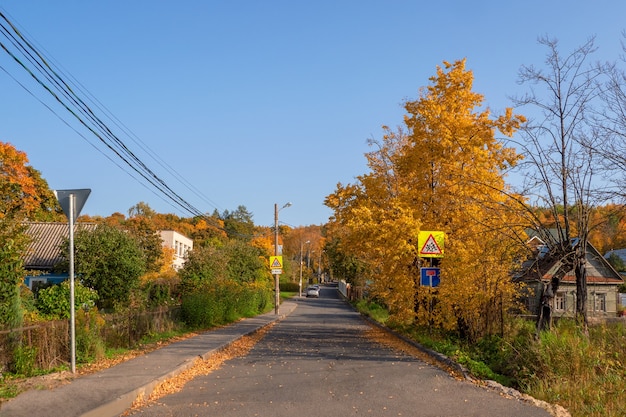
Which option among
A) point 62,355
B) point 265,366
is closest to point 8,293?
point 62,355

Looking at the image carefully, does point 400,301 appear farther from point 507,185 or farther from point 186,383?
point 186,383

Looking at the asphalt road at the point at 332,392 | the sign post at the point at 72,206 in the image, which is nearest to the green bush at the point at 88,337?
the sign post at the point at 72,206

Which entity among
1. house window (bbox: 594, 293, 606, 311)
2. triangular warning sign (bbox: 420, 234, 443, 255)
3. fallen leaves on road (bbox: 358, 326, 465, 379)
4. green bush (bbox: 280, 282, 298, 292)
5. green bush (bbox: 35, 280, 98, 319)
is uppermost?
triangular warning sign (bbox: 420, 234, 443, 255)

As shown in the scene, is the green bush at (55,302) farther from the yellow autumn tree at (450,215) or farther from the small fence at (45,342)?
the yellow autumn tree at (450,215)

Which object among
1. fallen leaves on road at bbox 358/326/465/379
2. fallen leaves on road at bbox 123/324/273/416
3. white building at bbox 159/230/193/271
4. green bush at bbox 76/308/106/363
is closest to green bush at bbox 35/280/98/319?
green bush at bbox 76/308/106/363

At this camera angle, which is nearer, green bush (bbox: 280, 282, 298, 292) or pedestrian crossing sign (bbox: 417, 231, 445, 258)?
pedestrian crossing sign (bbox: 417, 231, 445, 258)

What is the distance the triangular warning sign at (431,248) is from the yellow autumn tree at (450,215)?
0.86m

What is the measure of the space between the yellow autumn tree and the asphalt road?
10.3ft

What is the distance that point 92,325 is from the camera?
13.0 metres

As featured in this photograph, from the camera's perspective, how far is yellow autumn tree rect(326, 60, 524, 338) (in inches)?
631

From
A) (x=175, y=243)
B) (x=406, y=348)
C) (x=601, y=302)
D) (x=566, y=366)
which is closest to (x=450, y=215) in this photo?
(x=406, y=348)

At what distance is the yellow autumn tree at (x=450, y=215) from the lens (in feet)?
52.6

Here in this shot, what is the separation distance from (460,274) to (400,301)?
4.53 meters

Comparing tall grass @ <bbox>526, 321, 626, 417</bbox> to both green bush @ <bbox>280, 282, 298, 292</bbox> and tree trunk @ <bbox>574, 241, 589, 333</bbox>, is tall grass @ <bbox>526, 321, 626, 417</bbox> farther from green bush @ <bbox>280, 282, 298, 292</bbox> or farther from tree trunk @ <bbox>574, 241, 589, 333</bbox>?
green bush @ <bbox>280, 282, 298, 292</bbox>
